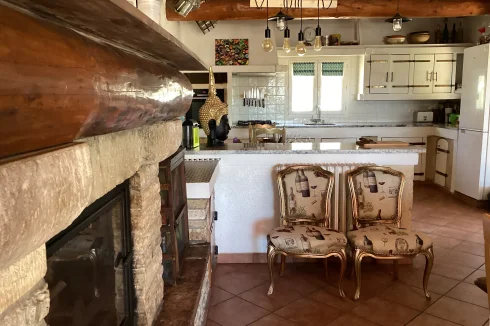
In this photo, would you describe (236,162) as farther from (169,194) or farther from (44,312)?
(44,312)

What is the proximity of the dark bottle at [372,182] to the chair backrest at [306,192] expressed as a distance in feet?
0.95

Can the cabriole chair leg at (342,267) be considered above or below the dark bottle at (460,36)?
below

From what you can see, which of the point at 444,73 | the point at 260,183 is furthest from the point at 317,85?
the point at 260,183

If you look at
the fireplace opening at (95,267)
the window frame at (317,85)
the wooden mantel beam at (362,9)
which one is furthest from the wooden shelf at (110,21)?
the window frame at (317,85)

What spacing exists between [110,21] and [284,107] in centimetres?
624

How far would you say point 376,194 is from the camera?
305cm

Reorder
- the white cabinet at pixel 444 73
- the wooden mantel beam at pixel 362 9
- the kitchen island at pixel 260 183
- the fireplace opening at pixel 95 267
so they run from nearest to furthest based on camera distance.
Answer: the fireplace opening at pixel 95 267 < the kitchen island at pixel 260 183 < the wooden mantel beam at pixel 362 9 < the white cabinet at pixel 444 73

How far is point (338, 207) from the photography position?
11.0 ft

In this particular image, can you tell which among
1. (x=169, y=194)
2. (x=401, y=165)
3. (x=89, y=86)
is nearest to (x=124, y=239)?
(x=169, y=194)

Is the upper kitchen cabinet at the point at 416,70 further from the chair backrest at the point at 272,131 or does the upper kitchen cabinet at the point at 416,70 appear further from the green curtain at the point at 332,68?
the chair backrest at the point at 272,131

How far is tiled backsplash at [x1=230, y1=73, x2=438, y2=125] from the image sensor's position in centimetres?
675

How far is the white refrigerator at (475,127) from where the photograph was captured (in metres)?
4.93

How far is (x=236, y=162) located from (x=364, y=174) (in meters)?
1.02

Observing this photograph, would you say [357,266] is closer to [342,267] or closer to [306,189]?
[342,267]
